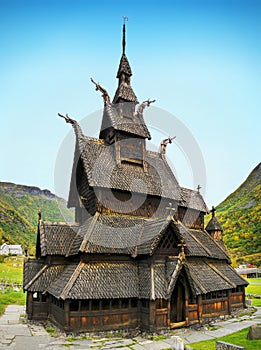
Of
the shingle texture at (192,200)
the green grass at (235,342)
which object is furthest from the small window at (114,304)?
the shingle texture at (192,200)

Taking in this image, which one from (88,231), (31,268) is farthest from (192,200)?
(31,268)

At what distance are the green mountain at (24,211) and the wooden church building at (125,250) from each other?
53.6 m

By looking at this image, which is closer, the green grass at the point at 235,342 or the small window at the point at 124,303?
the green grass at the point at 235,342

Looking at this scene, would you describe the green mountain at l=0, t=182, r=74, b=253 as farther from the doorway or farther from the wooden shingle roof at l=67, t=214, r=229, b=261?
the doorway

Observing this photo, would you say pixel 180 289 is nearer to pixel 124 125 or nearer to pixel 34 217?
pixel 124 125

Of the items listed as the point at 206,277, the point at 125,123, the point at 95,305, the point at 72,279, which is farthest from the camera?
the point at 125,123

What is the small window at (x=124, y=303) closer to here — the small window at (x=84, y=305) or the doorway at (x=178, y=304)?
the small window at (x=84, y=305)

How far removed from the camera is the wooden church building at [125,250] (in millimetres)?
16750

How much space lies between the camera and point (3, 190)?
159625mm

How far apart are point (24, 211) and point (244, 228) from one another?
101 metres

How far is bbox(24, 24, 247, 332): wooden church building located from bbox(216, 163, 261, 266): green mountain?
4790 cm

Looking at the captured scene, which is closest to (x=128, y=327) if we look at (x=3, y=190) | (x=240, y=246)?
(x=240, y=246)

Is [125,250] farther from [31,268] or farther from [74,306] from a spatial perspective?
[31,268]

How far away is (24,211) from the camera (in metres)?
142
